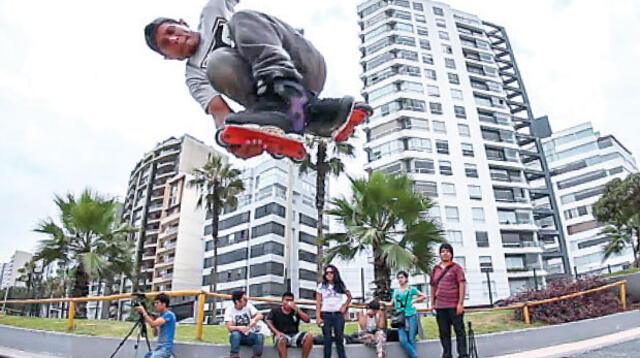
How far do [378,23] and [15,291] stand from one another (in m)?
60.7

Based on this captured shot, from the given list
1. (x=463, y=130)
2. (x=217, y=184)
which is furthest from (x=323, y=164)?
(x=463, y=130)

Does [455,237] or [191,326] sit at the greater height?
[455,237]

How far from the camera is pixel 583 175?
52.1m

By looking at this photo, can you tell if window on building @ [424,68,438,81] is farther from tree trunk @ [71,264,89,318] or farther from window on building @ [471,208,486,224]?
tree trunk @ [71,264,89,318]

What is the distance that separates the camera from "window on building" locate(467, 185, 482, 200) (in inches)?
1495

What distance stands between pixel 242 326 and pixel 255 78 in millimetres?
4284

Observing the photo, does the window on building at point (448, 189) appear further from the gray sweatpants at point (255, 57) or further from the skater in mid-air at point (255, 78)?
the gray sweatpants at point (255, 57)

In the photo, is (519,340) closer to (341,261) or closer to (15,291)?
(341,261)

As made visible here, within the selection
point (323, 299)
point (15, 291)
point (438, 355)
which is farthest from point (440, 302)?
point (15, 291)

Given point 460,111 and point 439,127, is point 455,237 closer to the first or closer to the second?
point 439,127

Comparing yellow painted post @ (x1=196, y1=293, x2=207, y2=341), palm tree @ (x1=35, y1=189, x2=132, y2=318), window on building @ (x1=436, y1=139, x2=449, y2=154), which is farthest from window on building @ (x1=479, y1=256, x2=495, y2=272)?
yellow painted post @ (x1=196, y1=293, x2=207, y2=341)

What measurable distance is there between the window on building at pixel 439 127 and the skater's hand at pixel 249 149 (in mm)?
38412

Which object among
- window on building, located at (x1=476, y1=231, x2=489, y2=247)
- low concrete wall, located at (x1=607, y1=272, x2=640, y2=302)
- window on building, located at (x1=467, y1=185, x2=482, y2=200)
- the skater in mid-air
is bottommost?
low concrete wall, located at (x1=607, y1=272, x2=640, y2=302)

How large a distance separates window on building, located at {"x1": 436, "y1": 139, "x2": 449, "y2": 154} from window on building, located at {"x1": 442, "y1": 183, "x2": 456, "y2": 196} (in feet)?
10.2
